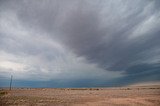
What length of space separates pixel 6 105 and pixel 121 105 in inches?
655

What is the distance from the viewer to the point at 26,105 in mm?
25750

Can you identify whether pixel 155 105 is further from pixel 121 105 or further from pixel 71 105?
pixel 71 105

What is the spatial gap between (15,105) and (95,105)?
1162 centimetres

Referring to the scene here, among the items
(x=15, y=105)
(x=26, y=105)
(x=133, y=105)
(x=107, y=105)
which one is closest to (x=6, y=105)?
(x=15, y=105)

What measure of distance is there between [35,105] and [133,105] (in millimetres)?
14226

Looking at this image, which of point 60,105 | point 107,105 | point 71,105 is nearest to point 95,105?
point 107,105

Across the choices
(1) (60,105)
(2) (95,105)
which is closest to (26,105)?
(1) (60,105)

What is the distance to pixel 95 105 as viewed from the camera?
26.3 meters

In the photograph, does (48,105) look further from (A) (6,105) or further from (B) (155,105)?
(B) (155,105)

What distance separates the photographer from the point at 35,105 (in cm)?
2570

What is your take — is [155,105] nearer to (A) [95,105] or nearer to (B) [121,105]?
(B) [121,105]

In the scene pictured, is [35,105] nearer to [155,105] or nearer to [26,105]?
[26,105]

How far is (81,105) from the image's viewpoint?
2636 centimetres

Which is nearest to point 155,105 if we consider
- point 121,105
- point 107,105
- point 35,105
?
point 121,105
